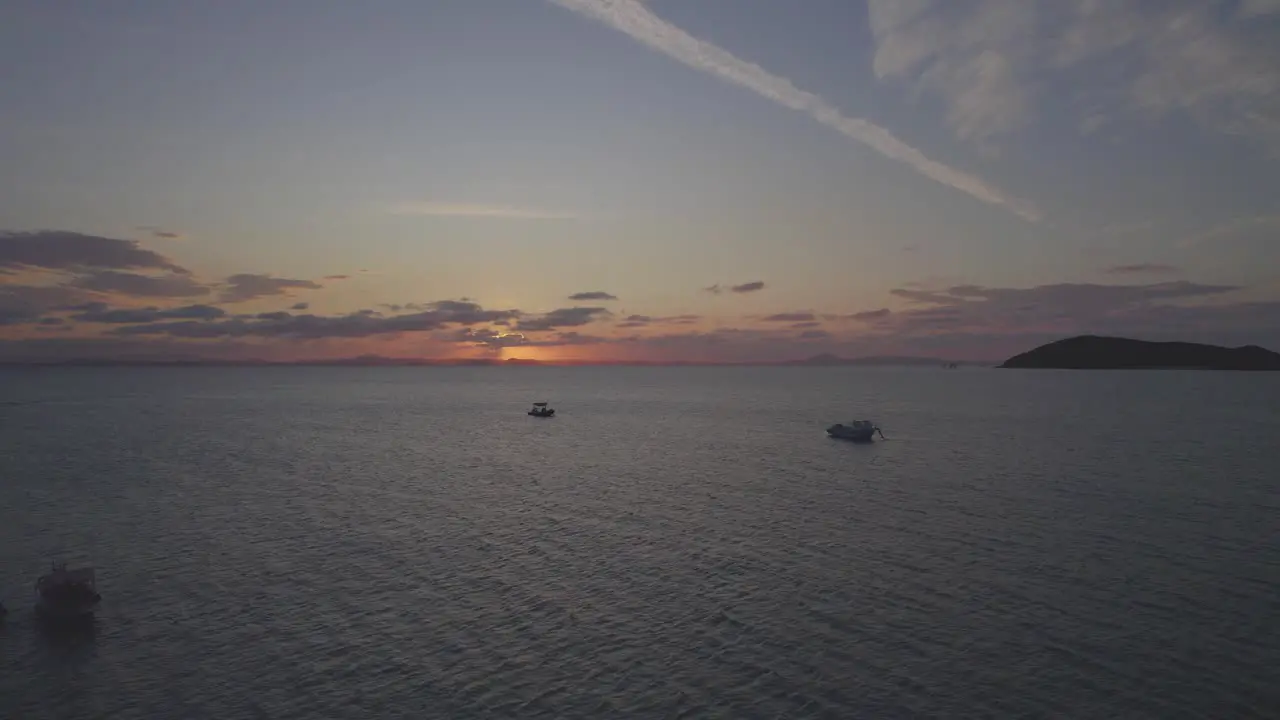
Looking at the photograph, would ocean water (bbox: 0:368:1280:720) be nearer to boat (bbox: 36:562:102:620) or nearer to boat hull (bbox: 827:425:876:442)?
boat (bbox: 36:562:102:620)

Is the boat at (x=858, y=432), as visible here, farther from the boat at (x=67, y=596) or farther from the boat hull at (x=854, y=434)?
the boat at (x=67, y=596)

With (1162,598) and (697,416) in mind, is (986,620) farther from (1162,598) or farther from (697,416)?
(697,416)

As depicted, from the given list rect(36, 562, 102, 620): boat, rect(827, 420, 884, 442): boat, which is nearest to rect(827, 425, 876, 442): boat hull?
rect(827, 420, 884, 442): boat

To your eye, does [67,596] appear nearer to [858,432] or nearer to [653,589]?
[653,589]

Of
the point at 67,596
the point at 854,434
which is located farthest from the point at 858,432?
the point at 67,596

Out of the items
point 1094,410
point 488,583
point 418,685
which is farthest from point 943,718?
point 1094,410

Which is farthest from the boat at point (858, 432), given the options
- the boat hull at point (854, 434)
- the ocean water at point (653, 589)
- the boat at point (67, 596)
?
the boat at point (67, 596)
